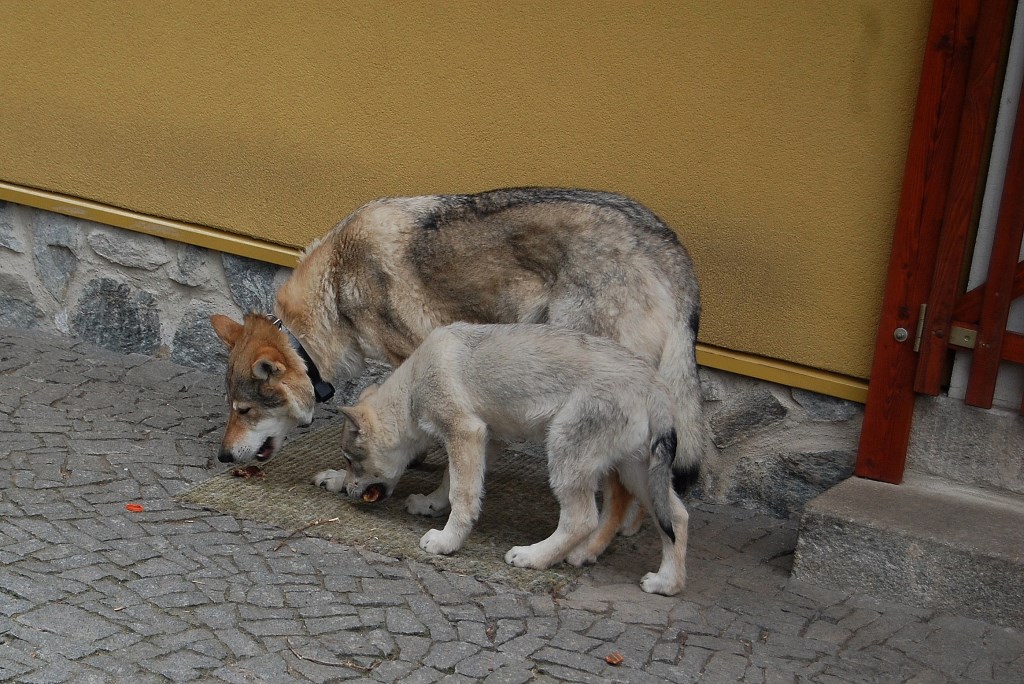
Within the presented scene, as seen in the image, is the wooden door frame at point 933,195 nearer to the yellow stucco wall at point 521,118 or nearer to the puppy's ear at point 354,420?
the yellow stucco wall at point 521,118

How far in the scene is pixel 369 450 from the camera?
5359mm

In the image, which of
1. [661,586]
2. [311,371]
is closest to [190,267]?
[311,371]

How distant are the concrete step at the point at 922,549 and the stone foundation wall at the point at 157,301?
718mm

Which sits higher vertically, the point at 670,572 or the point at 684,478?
the point at 684,478

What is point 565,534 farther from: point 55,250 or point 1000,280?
point 55,250

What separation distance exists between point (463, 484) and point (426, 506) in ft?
1.84

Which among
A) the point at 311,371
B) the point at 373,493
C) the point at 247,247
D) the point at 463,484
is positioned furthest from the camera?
the point at 247,247

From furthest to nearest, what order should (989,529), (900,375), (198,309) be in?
(198,309) → (900,375) → (989,529)

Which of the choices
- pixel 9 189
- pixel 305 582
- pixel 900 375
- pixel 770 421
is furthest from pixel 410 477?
pixel 9 189

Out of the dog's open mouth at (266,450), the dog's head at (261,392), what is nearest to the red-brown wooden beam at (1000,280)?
the dog's head at (261,392)

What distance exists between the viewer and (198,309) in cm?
733

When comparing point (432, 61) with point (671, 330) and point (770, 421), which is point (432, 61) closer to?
point (671, 330)

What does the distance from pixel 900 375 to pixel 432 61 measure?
300 cm

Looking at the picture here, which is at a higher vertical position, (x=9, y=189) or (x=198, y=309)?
(x=9, y=189)
